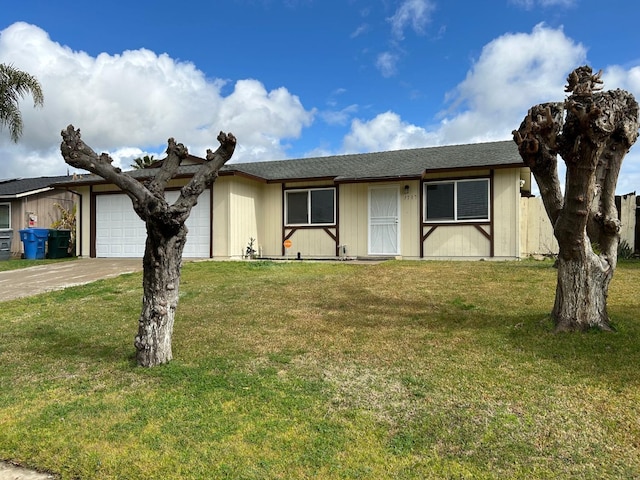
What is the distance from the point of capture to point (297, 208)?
14.2 meters

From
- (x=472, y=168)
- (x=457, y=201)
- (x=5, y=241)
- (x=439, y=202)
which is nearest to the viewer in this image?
(x=472, y=168)

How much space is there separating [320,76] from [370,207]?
18.6 ft

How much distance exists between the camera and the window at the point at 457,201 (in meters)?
12.2

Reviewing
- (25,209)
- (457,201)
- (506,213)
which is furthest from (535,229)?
(25,209)

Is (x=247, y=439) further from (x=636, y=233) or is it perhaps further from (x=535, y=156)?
(x=636, y=233)

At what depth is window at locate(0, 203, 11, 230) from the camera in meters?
18.5

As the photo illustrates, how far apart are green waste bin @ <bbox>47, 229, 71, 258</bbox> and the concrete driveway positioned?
300 centimetres

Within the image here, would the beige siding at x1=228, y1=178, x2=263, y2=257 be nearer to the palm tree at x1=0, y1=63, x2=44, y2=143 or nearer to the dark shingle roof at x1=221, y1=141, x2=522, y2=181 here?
the dark shingle roof at x1=221, y1=141, x2=522, y2=181

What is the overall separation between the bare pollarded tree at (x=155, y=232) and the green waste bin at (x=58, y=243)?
14331 mm

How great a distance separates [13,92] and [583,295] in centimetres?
1689

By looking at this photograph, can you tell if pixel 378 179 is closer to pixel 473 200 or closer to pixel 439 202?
pixel 439 202

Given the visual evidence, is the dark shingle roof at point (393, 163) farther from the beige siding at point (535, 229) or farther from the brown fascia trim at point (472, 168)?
the beige siding at point (535, 229)

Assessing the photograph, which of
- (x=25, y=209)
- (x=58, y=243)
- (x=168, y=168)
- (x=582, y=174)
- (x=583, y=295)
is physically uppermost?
(x=25, y=209)

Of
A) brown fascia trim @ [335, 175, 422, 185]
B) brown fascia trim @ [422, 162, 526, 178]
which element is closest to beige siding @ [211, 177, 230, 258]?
brown fascia trim @ [335, 175, 422, 185]
